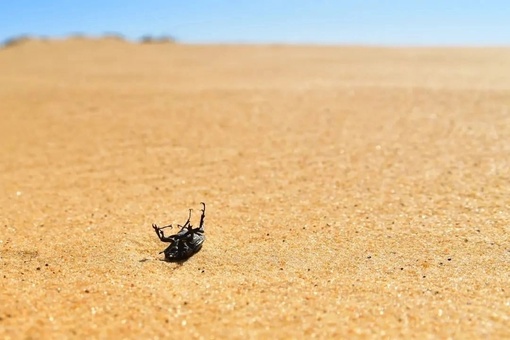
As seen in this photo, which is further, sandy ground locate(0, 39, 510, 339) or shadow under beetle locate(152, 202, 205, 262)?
shadow under beetle locate(152, 202, 205, 262)

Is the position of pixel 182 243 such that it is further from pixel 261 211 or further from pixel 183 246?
pixel 261 211

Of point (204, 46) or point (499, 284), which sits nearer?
point (499, 284)

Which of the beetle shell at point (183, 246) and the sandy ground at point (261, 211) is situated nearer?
the sandy ground at point (261, 211)

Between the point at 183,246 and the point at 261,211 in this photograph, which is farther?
the point at 261,211

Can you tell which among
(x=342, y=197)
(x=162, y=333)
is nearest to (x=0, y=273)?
(x=162, y=333)

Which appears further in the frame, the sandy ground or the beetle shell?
the beetle shell

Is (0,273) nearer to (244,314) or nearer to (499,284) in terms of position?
(244,314)

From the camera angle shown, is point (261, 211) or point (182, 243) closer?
point (182, 243)

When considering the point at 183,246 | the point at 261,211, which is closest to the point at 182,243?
the point at 183,246
